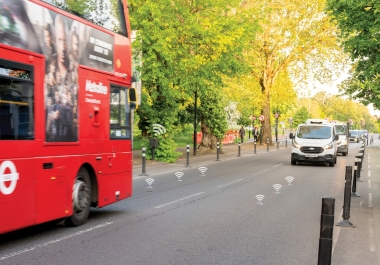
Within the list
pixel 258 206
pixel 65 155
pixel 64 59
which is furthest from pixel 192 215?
pixel 64 59

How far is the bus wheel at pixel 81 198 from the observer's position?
9945 mm

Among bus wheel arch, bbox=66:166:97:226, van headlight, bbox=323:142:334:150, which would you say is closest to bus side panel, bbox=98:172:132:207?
bus wheel arch, bbox=66:166:97:226

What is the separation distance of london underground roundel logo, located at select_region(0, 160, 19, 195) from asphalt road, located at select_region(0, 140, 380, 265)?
0.82m

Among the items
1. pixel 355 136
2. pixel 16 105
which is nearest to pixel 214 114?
pixel 16 105

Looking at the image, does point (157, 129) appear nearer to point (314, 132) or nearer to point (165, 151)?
point (165, 151)

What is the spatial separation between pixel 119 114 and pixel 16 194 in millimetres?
3969

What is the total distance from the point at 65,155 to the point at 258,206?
5.57 meters

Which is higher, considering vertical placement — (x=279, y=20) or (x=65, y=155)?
(x=279, y=20)

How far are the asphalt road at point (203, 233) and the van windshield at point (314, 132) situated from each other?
12.9m

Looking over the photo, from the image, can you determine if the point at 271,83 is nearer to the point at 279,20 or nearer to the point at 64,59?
the point at 279,20

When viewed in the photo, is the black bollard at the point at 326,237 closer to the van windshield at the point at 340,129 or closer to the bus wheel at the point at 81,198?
the bus wheel at the point at 81,198

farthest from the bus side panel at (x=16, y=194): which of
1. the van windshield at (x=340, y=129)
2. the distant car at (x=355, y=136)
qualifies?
the distant car at (x=355, y=136)

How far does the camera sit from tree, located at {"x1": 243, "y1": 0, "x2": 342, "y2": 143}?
48969mm

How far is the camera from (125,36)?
12047mm
